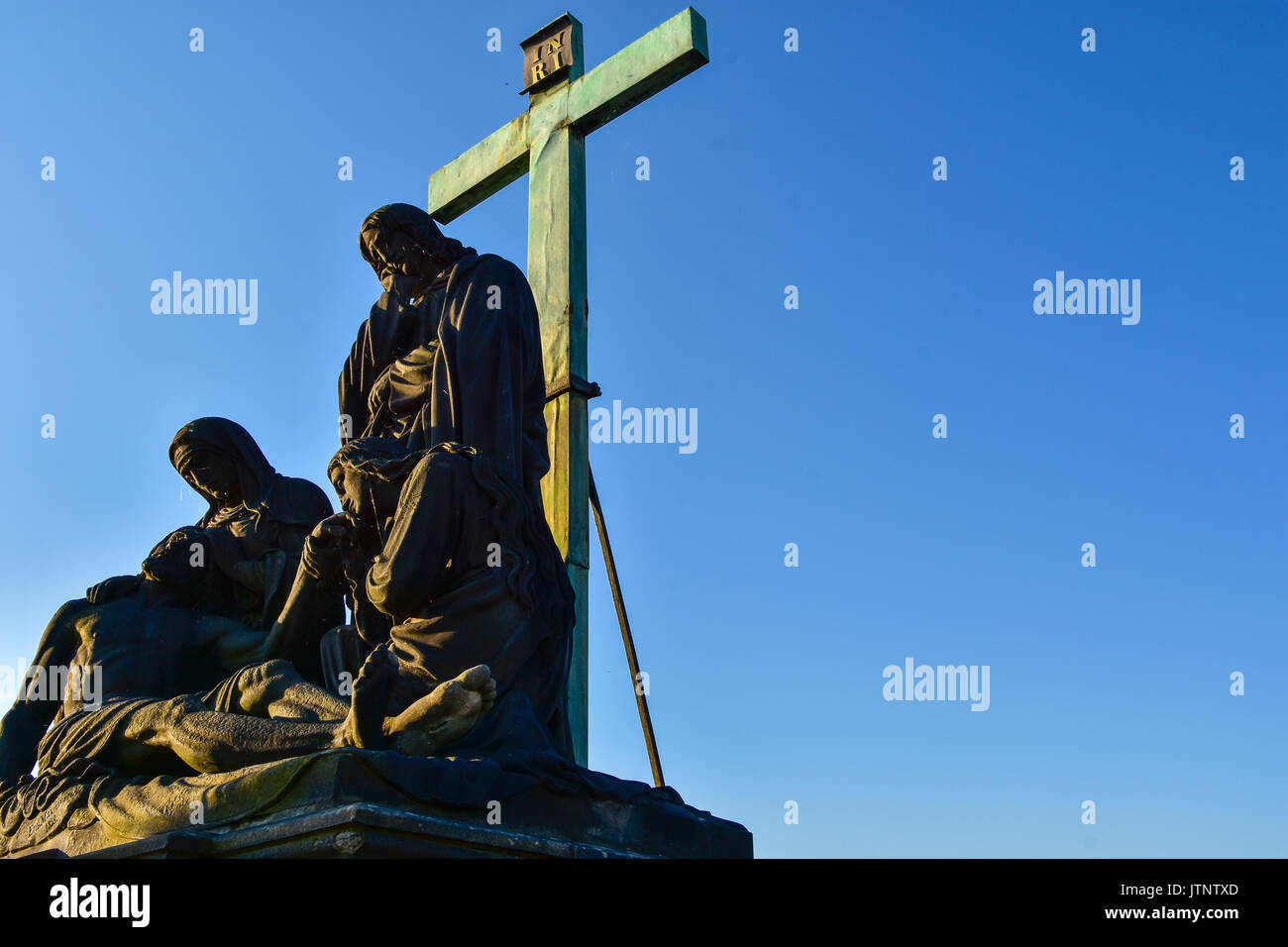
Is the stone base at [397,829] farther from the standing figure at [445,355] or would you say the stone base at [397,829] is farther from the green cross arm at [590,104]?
the green cross arm at [590,104]

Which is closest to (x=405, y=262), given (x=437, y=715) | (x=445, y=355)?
(x=445, y=355)

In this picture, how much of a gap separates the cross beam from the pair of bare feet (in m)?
2.13

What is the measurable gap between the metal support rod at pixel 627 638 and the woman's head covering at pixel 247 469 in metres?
1.48

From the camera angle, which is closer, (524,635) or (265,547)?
(524,635)

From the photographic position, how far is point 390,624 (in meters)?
6.04

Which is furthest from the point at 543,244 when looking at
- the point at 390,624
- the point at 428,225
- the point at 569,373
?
the point at 390,624

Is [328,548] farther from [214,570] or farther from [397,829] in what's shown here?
[397,829]

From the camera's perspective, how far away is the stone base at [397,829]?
4.50 metres

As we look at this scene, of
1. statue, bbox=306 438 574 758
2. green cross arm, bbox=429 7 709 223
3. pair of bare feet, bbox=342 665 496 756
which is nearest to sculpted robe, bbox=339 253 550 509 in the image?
statue, bbox=306 438 574 758

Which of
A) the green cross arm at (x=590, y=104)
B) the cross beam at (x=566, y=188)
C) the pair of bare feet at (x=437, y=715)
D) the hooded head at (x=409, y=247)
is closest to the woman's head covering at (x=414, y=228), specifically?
the hooded head at (x=409, y=247)

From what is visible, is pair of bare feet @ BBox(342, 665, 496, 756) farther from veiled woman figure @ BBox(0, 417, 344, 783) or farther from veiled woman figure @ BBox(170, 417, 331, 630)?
veiled woman figure @ BBox(170, 417, 331, 630)

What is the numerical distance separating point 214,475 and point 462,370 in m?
1.65
